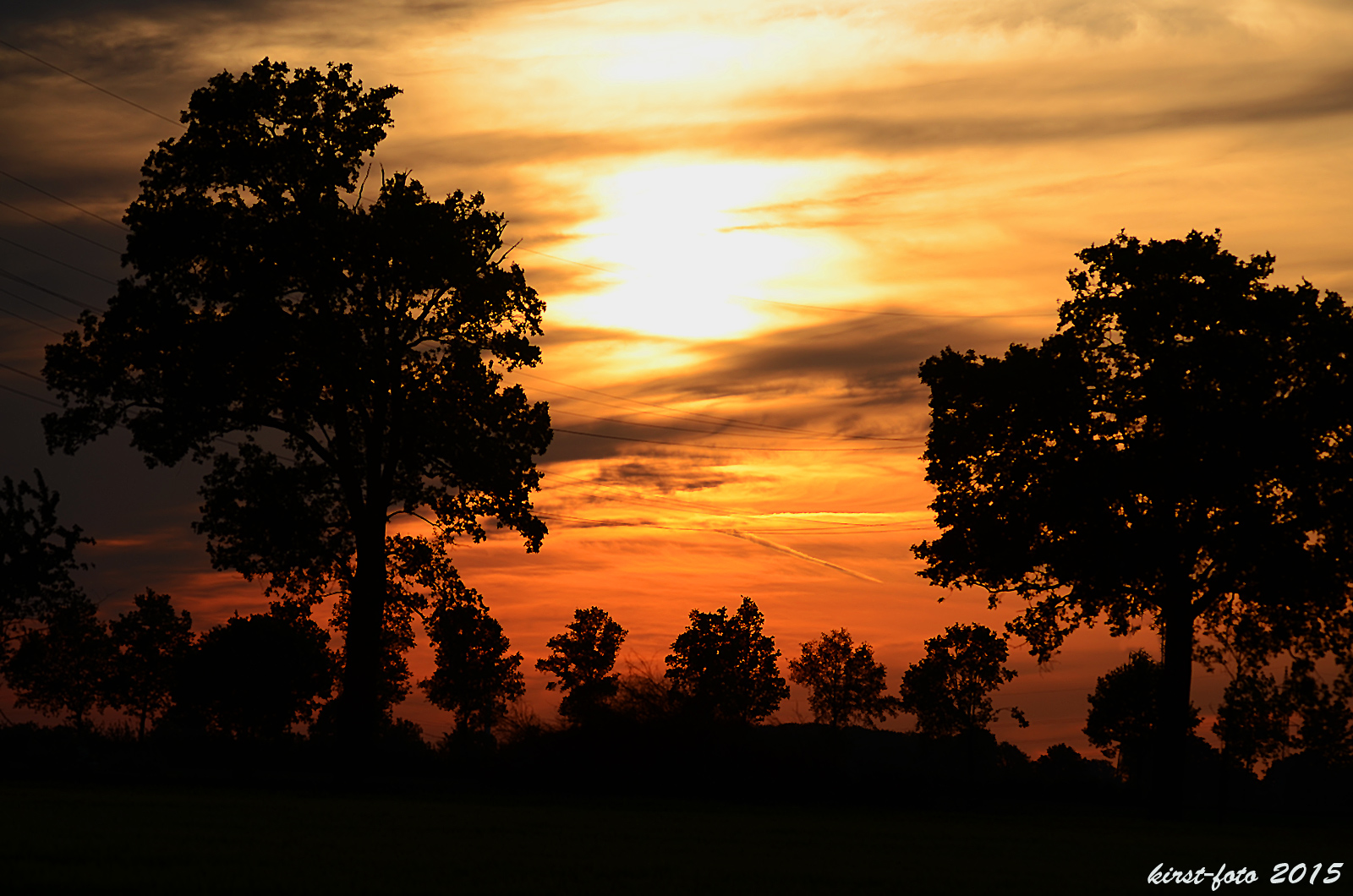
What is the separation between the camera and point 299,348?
110 ft

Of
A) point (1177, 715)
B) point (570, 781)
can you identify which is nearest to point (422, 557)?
point (570, 781)

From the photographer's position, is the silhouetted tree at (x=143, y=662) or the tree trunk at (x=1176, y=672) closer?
the tree trunk at (x=1176, y=672)

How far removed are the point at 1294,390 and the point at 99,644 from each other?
83792 millimetres

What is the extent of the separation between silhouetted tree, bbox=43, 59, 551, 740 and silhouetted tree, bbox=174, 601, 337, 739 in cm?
4684

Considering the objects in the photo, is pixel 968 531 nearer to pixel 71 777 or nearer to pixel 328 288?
pixel 328 288

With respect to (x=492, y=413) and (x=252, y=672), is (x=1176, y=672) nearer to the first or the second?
(x=492, y=413)

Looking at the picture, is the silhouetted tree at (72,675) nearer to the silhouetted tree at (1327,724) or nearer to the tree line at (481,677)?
the tree line at (481,677)

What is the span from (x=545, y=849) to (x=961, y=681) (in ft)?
242

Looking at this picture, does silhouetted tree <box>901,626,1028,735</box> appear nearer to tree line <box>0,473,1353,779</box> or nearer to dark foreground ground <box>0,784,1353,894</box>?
tree line <box>0,473,1353,779</box>

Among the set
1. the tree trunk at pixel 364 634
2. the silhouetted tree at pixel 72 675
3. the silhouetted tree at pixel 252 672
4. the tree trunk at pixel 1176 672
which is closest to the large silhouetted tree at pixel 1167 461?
the tree trunk at pixel 1176 672

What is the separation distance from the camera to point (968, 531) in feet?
130

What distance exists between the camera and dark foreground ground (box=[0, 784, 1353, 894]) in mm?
12609

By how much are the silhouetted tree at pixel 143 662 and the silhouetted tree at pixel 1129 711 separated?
64.3 meters

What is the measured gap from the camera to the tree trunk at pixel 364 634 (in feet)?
111
